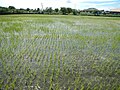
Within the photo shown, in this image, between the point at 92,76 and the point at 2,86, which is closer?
the point at 2,86

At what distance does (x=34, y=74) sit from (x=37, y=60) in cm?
149

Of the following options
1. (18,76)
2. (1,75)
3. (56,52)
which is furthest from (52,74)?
(56,52)

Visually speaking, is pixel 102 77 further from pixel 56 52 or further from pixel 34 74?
pixel 56 52

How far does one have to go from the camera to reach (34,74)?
559 centimetres

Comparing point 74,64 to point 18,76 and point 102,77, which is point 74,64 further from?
point 18,76

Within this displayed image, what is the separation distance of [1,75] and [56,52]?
11.2 feet

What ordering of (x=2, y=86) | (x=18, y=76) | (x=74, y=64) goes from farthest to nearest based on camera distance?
(x=74, y=64) < (x=18, y=76) < (x=2, y=86)

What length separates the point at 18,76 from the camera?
538cm

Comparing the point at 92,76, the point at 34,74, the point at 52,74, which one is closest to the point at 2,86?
the point at 34,74

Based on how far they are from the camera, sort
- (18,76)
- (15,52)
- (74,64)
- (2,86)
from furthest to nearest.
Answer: (15,52) < (74,64) < (18,76) < (2,86)

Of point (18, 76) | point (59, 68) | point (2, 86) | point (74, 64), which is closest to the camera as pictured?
point (2, 86)

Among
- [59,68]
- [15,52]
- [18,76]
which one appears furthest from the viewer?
[15,52]

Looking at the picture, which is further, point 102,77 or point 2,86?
point 102,77

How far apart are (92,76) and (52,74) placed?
51.2 inches
